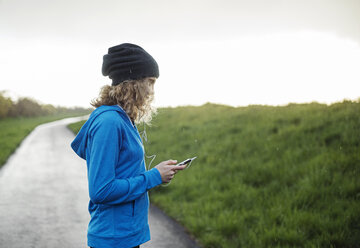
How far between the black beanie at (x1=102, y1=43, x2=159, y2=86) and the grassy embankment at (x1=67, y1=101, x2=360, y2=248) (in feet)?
10.4

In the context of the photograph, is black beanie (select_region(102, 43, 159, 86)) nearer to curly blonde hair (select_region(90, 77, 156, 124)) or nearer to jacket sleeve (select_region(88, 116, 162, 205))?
curly blonde hair (select_region(90, 77, 156, 124))

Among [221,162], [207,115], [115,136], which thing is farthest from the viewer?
[207,115]

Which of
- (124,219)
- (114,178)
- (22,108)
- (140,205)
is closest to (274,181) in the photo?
(140,205)

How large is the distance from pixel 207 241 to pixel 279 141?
14.2ft

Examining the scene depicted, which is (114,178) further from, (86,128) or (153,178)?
(86,128)

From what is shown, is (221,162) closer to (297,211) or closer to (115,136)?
(297,211)

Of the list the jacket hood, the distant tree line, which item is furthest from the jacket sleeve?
the distant tree line

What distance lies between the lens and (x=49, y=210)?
18.2 feet

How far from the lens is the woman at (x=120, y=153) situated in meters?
1.66

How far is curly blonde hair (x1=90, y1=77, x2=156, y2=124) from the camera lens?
6.37 ft

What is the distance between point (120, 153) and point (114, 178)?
167 mm

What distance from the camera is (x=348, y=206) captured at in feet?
14.8

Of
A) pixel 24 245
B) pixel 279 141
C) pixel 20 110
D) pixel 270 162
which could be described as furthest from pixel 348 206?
pixel 20 110

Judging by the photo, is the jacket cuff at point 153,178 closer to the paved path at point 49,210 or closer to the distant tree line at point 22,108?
the paved path at point 49,210
